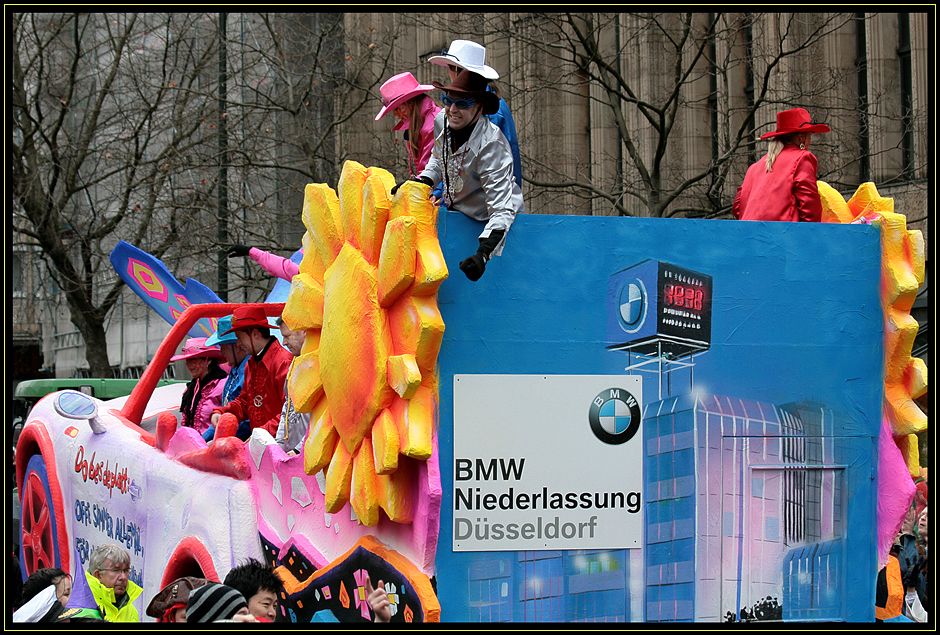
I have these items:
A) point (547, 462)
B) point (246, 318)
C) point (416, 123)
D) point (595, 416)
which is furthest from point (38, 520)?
point (595, 416)

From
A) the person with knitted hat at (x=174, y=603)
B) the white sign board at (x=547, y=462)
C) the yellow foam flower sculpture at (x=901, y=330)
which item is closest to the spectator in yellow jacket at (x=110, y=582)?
the person with knitted hat at (x=174, y=603)

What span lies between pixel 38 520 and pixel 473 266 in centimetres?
550

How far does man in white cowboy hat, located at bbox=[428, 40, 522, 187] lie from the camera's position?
188 inches

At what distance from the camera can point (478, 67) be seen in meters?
4.80

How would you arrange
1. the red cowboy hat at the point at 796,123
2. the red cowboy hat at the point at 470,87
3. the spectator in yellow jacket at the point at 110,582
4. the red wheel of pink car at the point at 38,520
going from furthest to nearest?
1. the red wheel of pink car at the point at 38,520
2. the red cowboy hat at the point at 796,123
3. the spectator in yellow jacket at the point at 110,582
4. the red cowboy hat at the point at 470,87

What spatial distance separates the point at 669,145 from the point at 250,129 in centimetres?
599

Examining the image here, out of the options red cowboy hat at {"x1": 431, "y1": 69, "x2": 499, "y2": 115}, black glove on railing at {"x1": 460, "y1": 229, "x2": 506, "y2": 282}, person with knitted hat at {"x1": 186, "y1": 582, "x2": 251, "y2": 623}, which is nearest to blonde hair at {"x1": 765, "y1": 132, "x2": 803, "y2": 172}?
red cowboy hat at {"x1": 431, "y1": 69, "x2": 499, "y2": 115}

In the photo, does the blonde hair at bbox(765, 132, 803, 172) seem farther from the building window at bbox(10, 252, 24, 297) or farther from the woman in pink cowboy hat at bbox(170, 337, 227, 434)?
the building window at bbox(10, 252, 24, 297)

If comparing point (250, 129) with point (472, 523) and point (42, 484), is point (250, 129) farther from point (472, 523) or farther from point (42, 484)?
point (472, 523)

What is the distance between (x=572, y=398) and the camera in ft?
15.8

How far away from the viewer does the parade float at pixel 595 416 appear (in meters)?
4.62

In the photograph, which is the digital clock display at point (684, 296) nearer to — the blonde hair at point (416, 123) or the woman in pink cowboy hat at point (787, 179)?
the woman in pink cowboy hat at point (787, 179)

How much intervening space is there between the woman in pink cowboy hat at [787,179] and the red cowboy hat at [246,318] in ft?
10.9

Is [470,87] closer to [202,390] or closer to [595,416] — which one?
[595,416]
